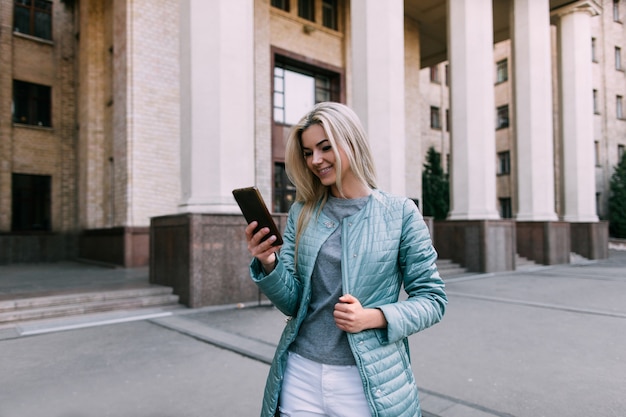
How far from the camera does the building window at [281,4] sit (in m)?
16.2

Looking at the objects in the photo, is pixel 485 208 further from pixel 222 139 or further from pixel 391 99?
pixel 222 139

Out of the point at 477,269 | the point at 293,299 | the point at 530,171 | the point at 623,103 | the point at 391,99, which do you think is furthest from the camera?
the point at 623,103

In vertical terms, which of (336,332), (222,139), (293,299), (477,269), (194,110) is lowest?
(477,269)

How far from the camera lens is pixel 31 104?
17422mm

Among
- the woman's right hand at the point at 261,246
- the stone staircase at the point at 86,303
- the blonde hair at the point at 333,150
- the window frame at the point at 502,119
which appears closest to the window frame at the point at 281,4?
the stone staircase at the point at 86,303

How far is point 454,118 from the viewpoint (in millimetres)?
→ 13555

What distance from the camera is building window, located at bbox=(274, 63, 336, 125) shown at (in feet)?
54.1

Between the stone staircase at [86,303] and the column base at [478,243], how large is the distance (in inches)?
352

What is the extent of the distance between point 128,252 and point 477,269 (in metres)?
10.5

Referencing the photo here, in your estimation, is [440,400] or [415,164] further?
[415,164]

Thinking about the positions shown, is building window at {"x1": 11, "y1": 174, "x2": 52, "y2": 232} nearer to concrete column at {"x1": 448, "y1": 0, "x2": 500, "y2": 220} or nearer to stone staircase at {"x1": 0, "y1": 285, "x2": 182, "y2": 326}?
stone staircase at {"x1": 0, "y1": 285, "x2": 182, "y2": 326}

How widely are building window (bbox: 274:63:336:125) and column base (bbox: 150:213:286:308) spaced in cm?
943

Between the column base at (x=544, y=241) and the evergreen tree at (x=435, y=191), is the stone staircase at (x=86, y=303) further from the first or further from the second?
the evergreen tree at (x=435, y=191)

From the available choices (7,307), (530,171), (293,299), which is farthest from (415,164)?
(293,299)
